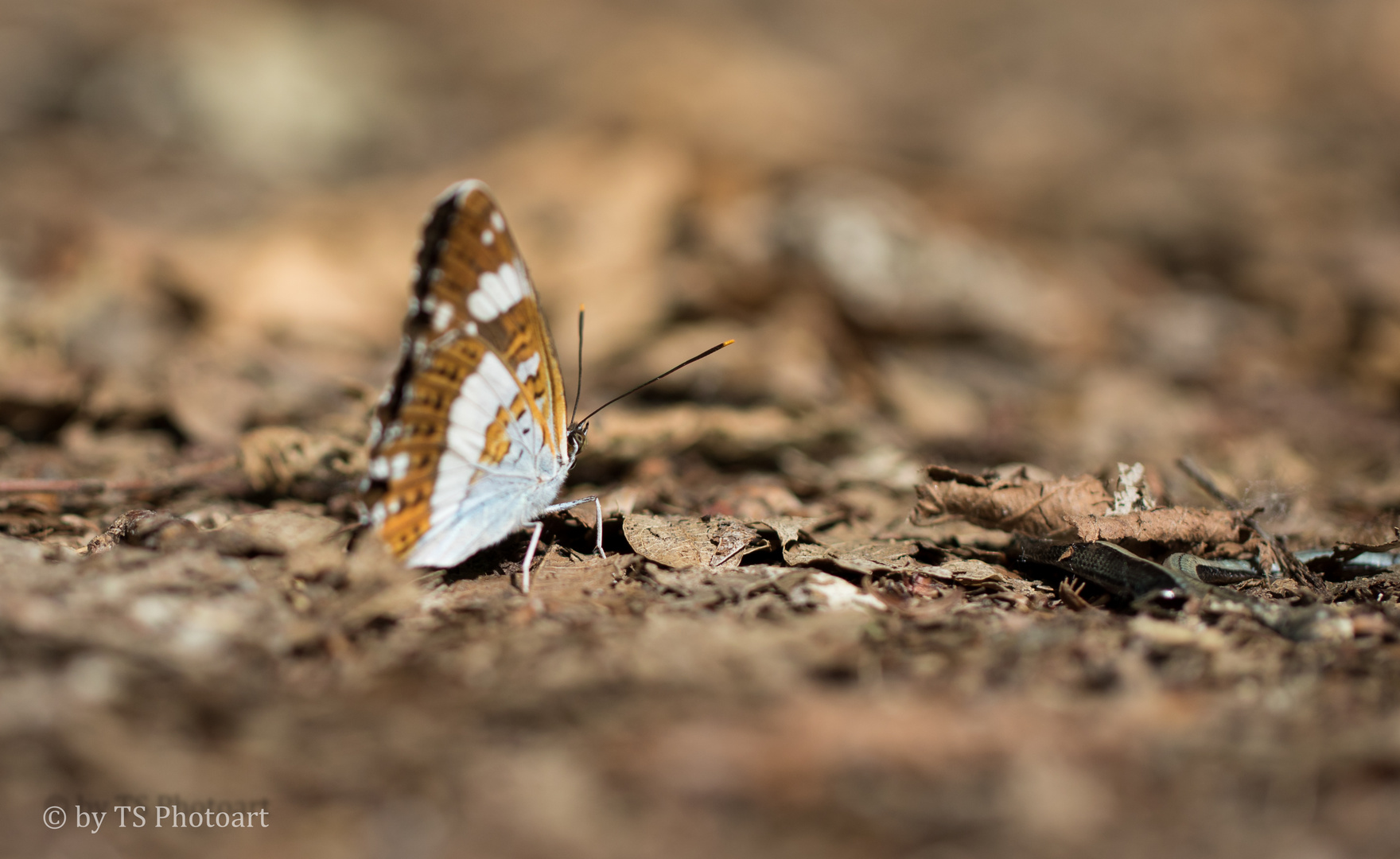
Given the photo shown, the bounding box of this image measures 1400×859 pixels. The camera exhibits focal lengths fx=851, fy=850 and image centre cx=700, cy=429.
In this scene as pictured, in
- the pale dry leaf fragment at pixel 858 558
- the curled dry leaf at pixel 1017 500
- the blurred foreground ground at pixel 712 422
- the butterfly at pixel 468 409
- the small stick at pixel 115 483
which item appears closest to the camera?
the blurred foreground ground at pixel 712 422

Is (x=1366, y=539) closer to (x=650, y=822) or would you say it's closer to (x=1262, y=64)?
(x=650, y=822)

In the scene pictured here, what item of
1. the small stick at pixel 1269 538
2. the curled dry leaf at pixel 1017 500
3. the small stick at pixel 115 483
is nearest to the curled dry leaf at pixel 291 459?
the small stick at pixel 115 483

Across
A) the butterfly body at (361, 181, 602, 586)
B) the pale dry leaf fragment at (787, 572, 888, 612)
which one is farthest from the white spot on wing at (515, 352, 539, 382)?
the pale dry leaf fragment at (787, 572, 888, 612)

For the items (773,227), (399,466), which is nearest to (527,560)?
(399,466)

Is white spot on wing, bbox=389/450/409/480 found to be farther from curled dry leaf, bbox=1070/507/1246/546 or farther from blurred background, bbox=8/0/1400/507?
curled dry leaf, bbox=1070/507/1246/546

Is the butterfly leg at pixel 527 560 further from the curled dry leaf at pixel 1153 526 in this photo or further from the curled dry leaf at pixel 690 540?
the curled dry leaf at pixel 1153 526

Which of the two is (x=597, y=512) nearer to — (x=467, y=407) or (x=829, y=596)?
(x=467, y=407)

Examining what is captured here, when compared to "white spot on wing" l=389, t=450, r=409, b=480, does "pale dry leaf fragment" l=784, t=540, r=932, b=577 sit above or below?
below
